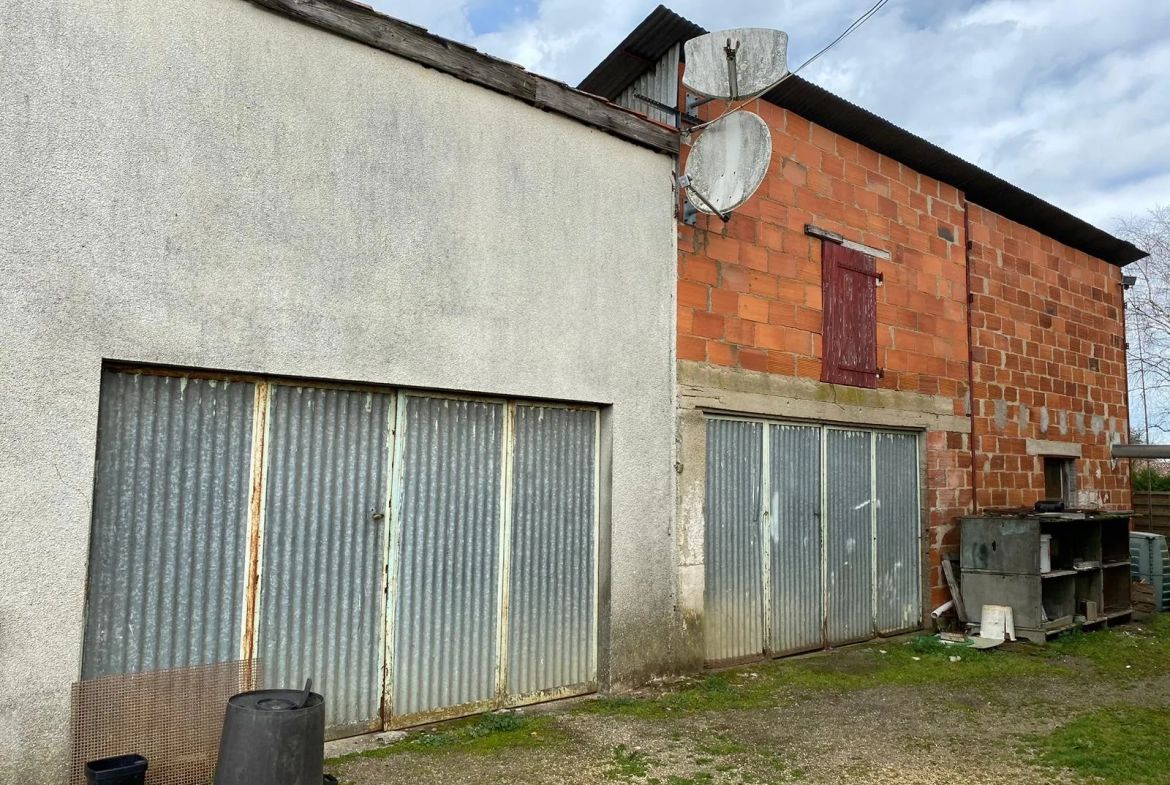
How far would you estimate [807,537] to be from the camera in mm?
7504

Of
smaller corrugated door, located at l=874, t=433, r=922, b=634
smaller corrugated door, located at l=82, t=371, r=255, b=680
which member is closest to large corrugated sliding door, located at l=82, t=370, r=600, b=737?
smaller corrugated door, located at l=82, t=371, r=255, b=680

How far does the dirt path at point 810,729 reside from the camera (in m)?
4.43

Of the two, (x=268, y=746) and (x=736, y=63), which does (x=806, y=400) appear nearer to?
(x=736, y=63)

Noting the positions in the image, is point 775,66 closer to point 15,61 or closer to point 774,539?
point 774,539

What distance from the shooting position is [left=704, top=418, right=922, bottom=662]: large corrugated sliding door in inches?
270

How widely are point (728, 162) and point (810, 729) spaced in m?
4.09

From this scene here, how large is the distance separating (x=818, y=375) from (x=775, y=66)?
2.74 metres

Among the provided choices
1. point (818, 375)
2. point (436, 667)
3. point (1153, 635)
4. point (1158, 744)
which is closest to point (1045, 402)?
point (1153, 635)

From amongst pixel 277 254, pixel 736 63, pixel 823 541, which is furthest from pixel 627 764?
pixel 736 63

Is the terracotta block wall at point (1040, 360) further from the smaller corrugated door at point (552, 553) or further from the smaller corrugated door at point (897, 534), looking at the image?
the smaller corrugated door at point (552, 553)

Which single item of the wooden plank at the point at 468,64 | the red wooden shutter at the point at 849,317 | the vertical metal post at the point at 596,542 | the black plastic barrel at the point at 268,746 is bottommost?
the black plastic barrel at the point at 268,746

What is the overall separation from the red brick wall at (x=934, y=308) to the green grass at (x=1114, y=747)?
309 centimetres

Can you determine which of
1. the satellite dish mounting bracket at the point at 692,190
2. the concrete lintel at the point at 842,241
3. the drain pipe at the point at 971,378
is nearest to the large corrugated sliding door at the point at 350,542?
the satellite dish mounting bracket at the point at 692,190

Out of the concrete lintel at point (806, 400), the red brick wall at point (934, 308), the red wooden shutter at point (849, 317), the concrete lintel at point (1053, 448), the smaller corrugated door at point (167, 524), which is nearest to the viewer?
the smaller corrugated door at point (167, 524)
